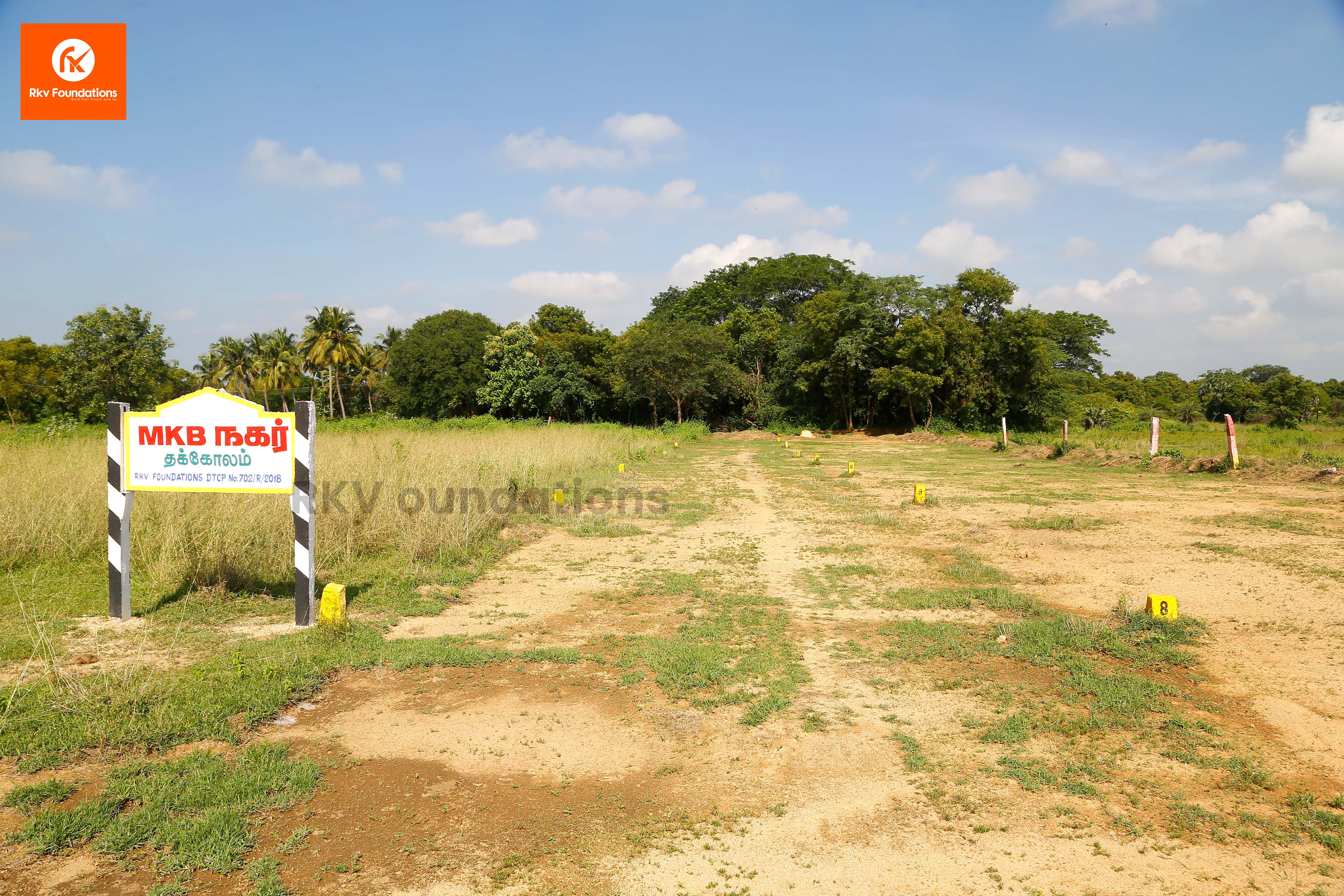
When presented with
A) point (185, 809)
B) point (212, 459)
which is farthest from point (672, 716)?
point (212, 459)

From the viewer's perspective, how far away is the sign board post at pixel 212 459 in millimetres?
5809

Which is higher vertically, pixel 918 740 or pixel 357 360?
pixel 357 360

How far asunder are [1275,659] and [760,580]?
4.28 m

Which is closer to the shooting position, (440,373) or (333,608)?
(333,608)

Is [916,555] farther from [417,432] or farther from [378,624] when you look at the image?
[417,432]

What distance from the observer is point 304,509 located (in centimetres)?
588

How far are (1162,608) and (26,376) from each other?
5650cm

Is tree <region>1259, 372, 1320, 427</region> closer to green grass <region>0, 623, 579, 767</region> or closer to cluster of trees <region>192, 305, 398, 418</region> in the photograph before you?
green grass <region>0, 623, 579, 767</region>

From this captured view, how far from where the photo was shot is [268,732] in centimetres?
413

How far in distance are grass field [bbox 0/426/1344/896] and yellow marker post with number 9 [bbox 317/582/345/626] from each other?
0.26m

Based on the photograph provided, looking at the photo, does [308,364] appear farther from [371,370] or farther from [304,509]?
[304,509]

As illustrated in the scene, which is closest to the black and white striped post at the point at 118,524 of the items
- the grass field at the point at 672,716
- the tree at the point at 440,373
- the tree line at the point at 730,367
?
the grass field at the point at 672,716

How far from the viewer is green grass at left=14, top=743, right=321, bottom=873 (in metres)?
3.00

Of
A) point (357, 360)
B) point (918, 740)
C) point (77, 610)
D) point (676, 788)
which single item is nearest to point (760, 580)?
point (918, 740)
